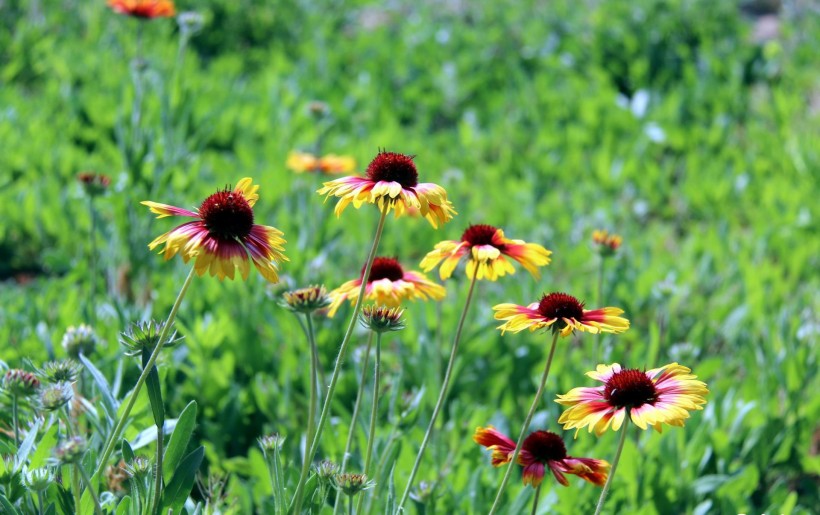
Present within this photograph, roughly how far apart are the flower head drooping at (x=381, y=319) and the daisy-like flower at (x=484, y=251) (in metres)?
0.15

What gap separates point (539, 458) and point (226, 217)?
2.08ft

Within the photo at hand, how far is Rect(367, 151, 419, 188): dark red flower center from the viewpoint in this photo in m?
1.42

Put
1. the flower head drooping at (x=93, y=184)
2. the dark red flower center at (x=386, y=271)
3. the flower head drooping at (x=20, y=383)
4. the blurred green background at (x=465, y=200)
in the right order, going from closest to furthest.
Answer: the flower head drooping at (x=20, y=383) → the dark red flower center at (x=386, y=271) → the blurred green background at (x=465, y=200) → the flower head drooping at (x=93, y=184)

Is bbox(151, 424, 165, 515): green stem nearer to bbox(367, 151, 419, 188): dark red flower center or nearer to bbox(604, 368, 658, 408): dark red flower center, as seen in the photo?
bbox(367, 151, 419, 188): dark red flower center

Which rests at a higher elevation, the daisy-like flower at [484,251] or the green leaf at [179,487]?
the daisy-like flower at [484,251]

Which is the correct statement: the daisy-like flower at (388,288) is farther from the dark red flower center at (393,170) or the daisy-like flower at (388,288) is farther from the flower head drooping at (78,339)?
the flower head drooping at (78,339)

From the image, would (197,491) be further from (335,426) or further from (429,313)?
(429,313)

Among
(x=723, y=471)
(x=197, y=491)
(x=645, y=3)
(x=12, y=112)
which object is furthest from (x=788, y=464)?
(x=645, y=3)

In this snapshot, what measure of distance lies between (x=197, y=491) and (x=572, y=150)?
2.83 metres

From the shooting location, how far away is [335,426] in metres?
2.23

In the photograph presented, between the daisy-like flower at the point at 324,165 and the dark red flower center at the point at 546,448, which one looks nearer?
the dark red flower center at the point at 546,448

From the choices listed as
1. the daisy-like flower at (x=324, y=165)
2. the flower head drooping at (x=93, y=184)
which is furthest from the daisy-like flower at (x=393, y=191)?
the daisy-like flower at (x=324, y=165)

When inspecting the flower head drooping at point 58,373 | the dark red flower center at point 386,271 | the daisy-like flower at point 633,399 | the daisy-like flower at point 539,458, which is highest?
the dark red flower center at point 386,271

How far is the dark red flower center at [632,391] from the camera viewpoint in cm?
136
